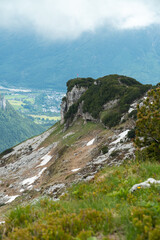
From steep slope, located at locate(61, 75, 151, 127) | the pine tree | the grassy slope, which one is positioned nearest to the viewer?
the grassy slope

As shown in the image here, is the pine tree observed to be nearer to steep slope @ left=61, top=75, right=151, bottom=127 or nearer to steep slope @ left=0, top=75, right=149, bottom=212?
steep slope @ left=0, top=75, right=149, bottom=212

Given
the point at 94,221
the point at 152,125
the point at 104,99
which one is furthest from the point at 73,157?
the point at 94,221

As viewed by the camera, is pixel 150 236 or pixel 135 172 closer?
pixel 150 236

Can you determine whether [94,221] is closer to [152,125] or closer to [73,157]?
[152,125]

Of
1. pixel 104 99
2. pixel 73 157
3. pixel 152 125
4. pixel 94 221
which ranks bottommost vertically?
pixel 73 157

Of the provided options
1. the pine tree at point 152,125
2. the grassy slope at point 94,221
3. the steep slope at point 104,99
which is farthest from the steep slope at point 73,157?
the grassy slope at point 94,221

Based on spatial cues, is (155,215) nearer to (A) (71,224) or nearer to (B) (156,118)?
(A) (71,224)

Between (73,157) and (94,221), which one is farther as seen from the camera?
(73,157)

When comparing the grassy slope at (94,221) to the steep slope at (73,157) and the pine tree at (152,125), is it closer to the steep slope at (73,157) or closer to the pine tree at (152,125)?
the pine tree at (152,125)

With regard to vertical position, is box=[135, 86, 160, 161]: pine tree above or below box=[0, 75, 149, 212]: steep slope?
above

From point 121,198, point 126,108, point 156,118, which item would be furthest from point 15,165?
point 121,198

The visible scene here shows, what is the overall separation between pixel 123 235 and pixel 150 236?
652 mm

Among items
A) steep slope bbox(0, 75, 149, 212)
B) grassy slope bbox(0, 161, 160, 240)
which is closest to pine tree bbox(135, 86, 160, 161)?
steep slope bbox(0, 75, 149, 212)

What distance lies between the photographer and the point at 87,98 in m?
50.4
